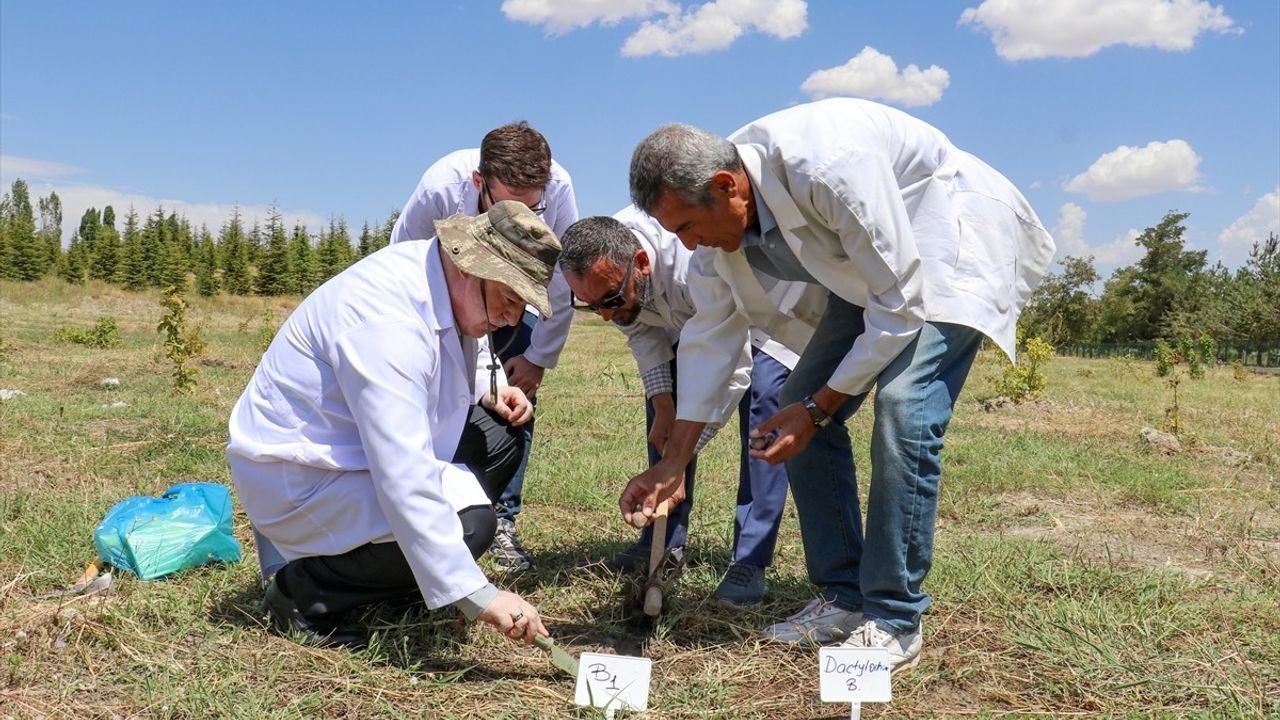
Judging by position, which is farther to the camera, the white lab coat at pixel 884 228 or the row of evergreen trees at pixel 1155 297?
the row of evergreen trees at pixel 1155 297

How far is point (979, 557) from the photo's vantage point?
3.65 metres

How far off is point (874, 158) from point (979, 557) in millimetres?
1887

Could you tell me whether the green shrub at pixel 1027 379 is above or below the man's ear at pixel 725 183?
below

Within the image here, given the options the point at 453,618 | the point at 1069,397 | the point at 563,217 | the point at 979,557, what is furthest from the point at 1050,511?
the point at 1069,397

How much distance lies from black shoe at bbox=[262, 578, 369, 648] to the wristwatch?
1.49m

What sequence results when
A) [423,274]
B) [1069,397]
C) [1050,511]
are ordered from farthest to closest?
[1069,397], [1050,511], [423,274]

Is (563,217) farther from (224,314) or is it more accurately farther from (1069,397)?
(224,314)

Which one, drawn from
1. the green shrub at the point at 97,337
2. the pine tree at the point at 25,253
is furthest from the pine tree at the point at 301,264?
the green shrub at the point at 97,337

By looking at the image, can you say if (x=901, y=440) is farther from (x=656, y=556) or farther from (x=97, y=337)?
(x=97, y=337)

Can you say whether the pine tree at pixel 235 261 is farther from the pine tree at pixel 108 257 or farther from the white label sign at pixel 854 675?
the white label sign at pixel 854 675

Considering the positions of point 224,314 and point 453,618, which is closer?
point 453,618

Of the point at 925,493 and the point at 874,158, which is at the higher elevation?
the point at 874,158

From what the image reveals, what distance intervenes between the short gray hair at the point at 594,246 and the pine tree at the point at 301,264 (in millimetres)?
42438

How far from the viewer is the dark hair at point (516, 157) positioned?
11.4 feet
